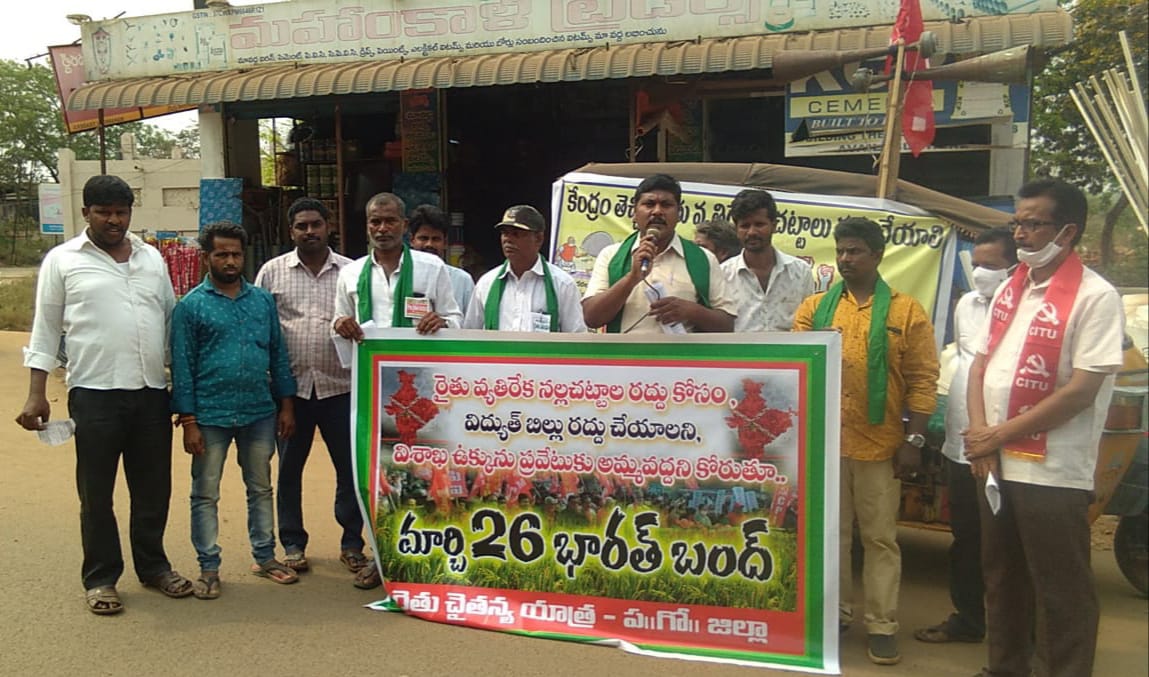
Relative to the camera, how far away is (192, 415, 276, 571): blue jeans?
13.9ft

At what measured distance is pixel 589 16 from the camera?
339 inches

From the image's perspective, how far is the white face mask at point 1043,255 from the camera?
2.89 metres

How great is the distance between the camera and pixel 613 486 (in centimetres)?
362

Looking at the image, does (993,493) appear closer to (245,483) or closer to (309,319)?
(309,319)

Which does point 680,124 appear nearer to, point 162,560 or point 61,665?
point 162,560

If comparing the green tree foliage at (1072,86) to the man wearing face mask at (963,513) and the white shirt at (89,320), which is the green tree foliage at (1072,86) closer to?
the man wearing face mask at (963,513)

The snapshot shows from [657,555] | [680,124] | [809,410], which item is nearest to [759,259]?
[809,410]

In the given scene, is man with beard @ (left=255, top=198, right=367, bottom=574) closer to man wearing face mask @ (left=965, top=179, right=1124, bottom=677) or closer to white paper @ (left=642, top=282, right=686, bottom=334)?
white paper @ (left=642, top=282, right=686, bottom=334)

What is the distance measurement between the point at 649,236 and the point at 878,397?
1083 mm

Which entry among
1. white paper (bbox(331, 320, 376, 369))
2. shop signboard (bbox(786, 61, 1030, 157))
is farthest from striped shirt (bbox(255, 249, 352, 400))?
shop signboard (bbox(786, 61, 1030, 157))

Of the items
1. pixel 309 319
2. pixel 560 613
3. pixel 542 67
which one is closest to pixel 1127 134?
pixel 560 613

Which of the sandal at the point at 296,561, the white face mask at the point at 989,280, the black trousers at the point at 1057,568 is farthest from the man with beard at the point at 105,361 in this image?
the white face mask at the point at 989,280

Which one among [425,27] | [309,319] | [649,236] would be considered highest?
[425,27]

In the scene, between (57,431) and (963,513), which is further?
(57,431)
